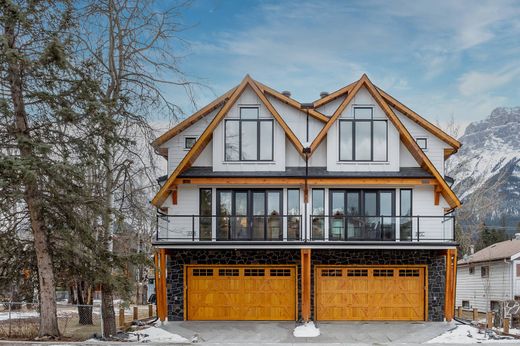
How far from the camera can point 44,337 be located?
16.1m

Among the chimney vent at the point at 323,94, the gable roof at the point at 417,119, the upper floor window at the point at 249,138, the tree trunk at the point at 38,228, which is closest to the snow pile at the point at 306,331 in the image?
the upper floor window at the point at 249,138

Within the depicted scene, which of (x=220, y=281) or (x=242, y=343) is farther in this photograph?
(x=220, y=281)

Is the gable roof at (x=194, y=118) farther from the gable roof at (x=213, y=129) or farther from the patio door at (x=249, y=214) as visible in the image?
the patio door at (x=249, y=214)

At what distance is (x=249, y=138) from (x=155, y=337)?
8.10 metres

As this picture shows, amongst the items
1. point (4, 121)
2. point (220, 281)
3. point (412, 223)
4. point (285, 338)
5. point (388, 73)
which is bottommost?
point (285, 338)

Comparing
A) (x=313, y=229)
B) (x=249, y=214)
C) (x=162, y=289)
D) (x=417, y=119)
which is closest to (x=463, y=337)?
(x=313, y=229)

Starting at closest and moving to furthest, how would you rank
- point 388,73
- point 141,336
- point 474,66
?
point 141,336 < point 388,73 < point 474,66

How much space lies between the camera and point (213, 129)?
72.2 feet

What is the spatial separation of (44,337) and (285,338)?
296 inches

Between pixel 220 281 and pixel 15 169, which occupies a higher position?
pixel 15 169

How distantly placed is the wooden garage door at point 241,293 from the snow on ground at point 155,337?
2688 millimetres

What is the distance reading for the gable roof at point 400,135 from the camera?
2147 cm

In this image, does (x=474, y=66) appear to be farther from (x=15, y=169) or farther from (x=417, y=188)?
(x=15, y=169)

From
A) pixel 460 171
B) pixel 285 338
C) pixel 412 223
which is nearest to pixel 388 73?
pixel 460 171
